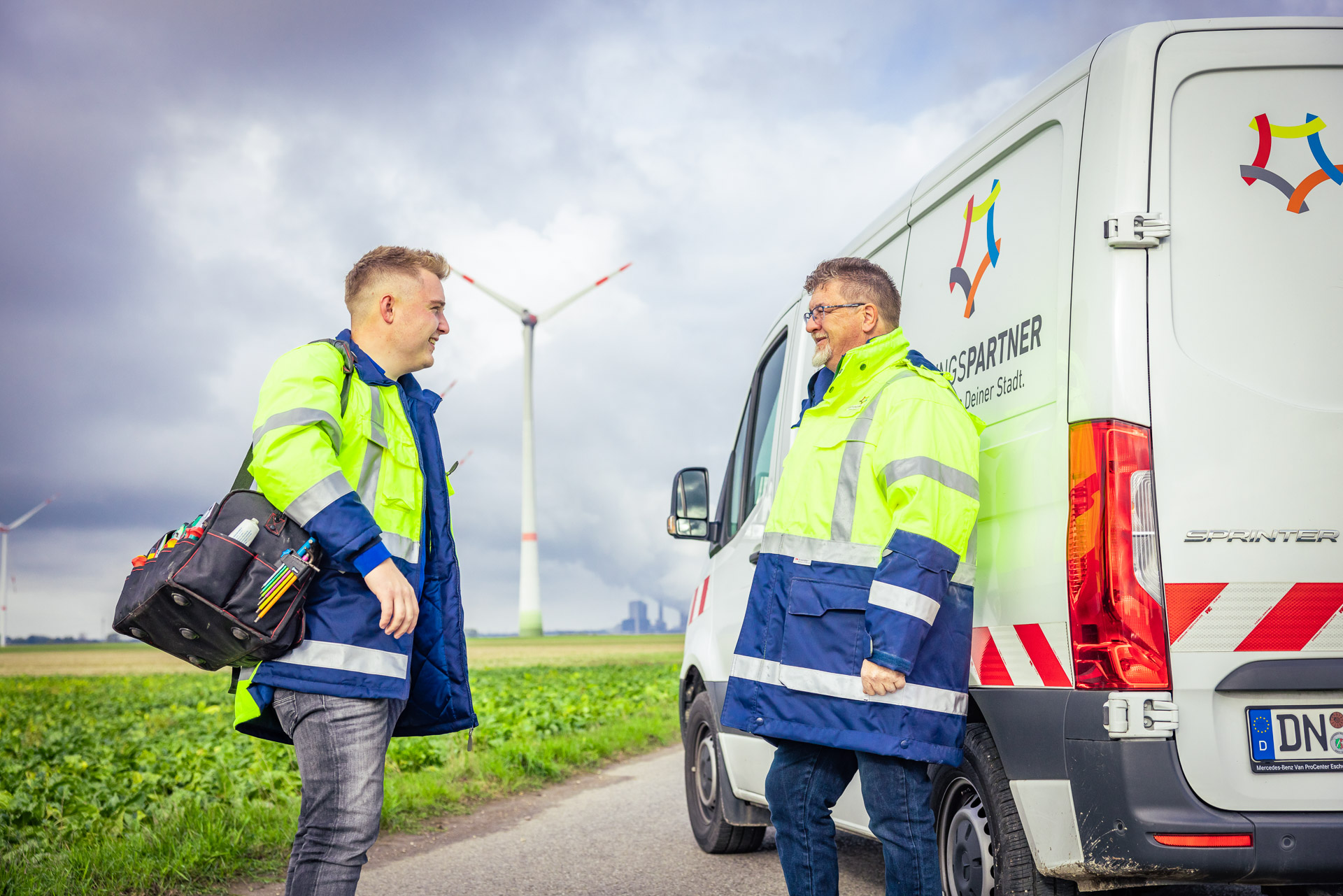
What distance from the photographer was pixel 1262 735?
7.96ft

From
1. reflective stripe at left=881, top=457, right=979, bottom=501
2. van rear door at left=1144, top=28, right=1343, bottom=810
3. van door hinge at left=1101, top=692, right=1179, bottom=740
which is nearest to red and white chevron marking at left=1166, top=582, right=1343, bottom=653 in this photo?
van rear door at left=1144, top=28, right=1343, bottom=810

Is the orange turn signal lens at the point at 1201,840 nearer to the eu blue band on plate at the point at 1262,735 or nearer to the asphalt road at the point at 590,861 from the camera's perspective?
the eu blue band on plate at the point at 1262,735

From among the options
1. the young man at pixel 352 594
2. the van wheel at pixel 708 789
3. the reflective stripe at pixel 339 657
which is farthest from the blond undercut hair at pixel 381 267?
the van wheel at pixel 708 789

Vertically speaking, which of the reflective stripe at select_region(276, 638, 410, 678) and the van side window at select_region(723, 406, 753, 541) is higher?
the van side window at select_region(723, 406, 753, 541)

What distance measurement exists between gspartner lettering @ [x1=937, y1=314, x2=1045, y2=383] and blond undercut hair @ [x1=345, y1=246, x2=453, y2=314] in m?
1.46

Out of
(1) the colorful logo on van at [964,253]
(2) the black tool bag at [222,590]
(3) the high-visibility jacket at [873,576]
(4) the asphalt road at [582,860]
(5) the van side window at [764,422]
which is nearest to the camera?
(2) the black tool bag at [222,590]

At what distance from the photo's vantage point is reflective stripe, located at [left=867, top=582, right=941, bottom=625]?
2607 millimetres

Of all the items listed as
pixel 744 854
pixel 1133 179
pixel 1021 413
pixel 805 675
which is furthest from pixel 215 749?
pixel 1133 179

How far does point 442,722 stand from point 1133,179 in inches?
82.5

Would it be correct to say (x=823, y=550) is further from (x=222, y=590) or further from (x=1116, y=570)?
(x=222, y=590)

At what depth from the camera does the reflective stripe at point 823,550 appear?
280cm

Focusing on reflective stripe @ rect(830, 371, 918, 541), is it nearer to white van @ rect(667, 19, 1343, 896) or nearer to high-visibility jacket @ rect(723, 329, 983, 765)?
high-visibility jacket @ rect(723, 329, 983, 765)

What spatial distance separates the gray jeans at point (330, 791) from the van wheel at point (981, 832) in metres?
1.43

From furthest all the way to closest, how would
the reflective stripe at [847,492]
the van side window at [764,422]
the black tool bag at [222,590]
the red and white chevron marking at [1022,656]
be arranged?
the van side window at [764,422] < the reflective stripe at [847,492] < the red and white chevron marking at [1022,656] < the black tool bag at [222,590]
